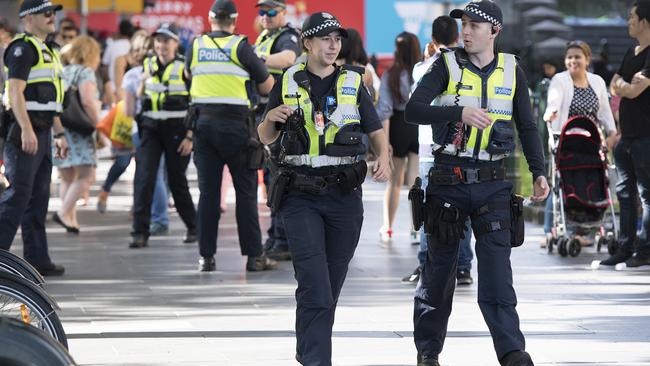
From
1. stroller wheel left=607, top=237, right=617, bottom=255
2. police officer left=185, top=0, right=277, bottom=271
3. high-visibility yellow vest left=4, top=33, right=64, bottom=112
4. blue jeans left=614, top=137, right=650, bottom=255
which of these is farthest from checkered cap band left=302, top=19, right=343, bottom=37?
stroller wheel left=607, top=237, right=617, bottom=255

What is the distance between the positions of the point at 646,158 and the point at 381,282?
2.32 m

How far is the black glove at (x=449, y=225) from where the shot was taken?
7500 mm

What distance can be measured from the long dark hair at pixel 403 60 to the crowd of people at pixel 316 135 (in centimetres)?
1

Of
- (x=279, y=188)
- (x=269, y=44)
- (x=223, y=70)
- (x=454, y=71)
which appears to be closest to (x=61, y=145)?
(x=223, y=70)

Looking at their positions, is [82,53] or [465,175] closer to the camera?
[465,175]

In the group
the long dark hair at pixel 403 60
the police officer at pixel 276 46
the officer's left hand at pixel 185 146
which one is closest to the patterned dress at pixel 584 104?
Answer: the long dark hair at pixel 403 60

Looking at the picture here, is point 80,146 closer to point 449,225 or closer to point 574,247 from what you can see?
point 574,247

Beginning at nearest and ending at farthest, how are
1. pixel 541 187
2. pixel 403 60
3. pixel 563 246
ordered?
pixel 541 187
pixel 563 246
pixel 403 60

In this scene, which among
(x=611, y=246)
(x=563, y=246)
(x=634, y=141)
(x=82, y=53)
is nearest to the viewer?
(x=634, y=141)

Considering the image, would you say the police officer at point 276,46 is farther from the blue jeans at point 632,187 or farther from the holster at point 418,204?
the holster at point 418,204

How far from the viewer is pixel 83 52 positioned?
48.0 ft

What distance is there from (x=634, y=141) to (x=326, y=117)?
4691mm

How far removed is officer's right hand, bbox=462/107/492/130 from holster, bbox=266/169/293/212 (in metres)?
0.96

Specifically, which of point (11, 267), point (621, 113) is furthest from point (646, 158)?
point (11, 267)
